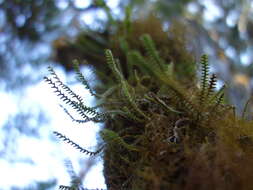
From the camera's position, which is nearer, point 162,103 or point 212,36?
point 162,103

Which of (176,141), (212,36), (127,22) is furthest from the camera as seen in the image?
(212,36)

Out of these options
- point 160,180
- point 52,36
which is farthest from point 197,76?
point 52,36

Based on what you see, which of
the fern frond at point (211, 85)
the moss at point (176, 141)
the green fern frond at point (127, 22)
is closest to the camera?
the moss at point (176, 141)

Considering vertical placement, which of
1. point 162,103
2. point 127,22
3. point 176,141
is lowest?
point 176,141

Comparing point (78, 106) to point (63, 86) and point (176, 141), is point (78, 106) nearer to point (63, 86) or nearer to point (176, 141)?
point (63, 86)

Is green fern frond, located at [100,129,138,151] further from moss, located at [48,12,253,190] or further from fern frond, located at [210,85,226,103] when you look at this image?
fern frond, located at [210,85,226,103]

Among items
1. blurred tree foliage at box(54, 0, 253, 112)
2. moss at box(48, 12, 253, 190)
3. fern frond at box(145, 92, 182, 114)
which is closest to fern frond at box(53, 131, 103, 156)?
moss at box(48, 12, 253, 190)

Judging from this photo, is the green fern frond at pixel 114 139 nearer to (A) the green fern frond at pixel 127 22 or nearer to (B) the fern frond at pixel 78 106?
(B) the fern frond at pixel 78 106

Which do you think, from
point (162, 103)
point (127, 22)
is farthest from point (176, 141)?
point (127, 22)

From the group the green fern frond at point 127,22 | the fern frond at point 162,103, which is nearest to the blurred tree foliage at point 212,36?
the green fern frond at point 127,22

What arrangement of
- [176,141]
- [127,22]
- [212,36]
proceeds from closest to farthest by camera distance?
[176,141] < [127,22] < [212,36]

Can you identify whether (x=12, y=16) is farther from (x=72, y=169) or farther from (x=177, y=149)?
(x=177, y=149)
